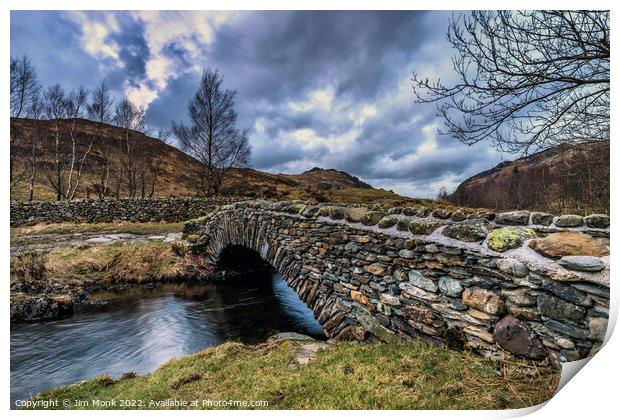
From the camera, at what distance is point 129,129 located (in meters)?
19.6

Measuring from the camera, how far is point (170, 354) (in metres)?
5.94

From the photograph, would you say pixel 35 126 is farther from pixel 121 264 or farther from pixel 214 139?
pixel 214 139

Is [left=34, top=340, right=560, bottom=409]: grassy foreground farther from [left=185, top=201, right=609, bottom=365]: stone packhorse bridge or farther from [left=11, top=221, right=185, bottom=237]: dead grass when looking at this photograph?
[left=11, top=221, right=185, bottom=237]: dead grass

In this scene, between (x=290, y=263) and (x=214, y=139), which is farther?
(x=214, y=139)

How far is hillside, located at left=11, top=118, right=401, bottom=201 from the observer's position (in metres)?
6.34

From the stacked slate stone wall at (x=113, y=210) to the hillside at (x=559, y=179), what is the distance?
1486 cm

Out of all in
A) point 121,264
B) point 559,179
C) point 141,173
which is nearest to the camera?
point 559,179

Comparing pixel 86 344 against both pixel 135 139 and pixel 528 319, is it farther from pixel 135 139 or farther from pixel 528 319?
pixel 135 139

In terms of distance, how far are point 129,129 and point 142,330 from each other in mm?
17209

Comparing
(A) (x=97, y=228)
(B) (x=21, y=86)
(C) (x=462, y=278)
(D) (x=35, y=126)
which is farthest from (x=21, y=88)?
(A) (x=97, y=228)

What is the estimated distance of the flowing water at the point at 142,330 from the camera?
17.3 ft

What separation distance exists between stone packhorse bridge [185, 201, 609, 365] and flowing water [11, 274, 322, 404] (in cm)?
248

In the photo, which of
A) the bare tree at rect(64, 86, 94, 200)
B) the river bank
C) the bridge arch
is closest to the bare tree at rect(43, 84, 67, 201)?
the bare tree at rect(64, 86, 94, 200)

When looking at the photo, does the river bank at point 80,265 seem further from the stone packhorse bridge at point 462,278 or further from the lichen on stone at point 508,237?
the lichen on stone at point 508,237
